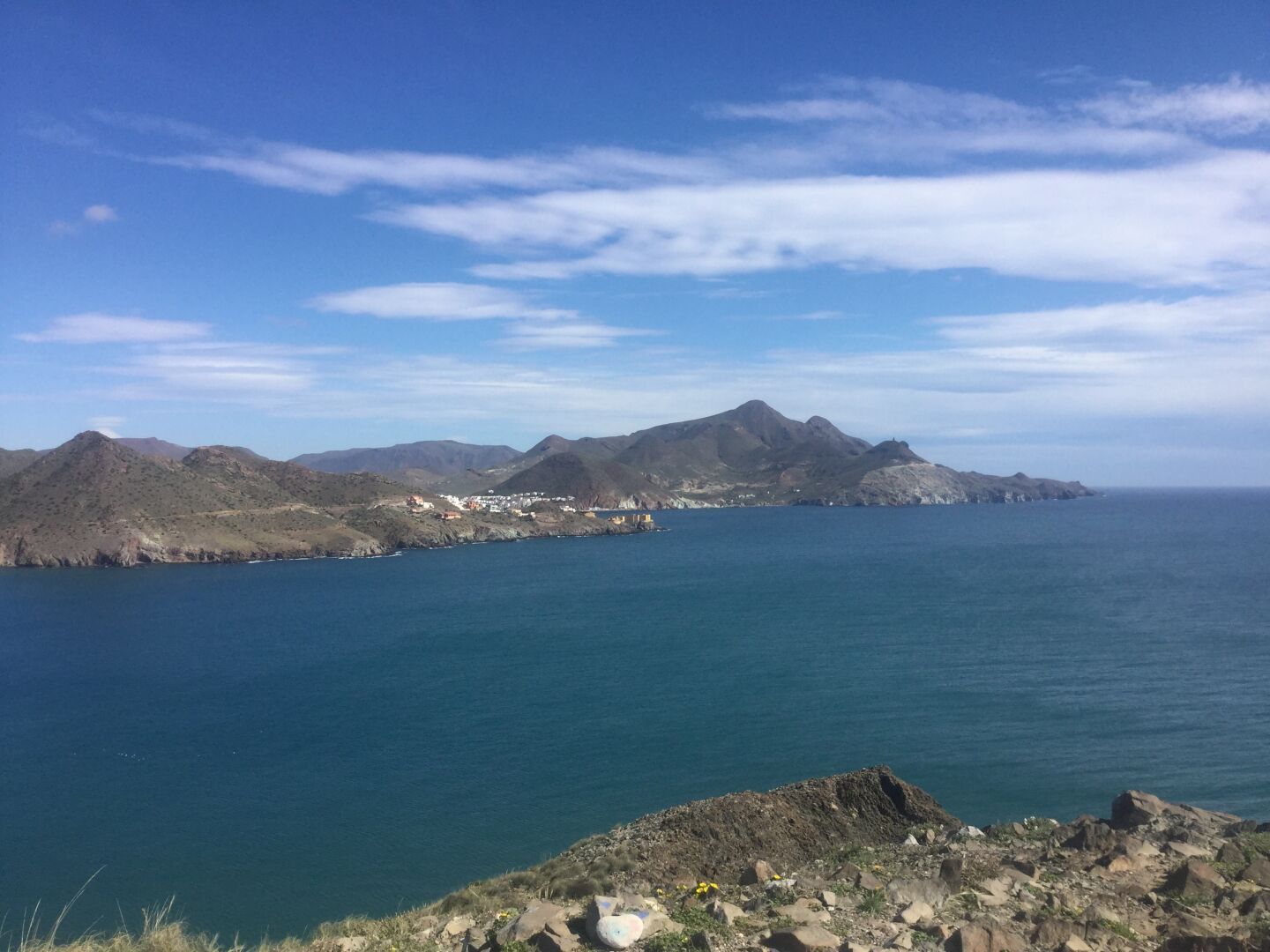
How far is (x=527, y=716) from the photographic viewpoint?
29.4 meters

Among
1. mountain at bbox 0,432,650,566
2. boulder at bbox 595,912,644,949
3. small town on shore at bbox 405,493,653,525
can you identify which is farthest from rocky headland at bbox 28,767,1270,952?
small town on shore at bbox 405,493,653,525

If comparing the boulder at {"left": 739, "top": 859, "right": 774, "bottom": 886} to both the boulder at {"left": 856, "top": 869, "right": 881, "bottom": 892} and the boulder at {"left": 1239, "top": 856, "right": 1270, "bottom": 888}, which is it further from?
the boulder at {"left": 1239, "top": 856, "right": 1270, "bottom": 888}

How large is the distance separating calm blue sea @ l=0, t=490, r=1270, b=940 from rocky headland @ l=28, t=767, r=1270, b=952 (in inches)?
230

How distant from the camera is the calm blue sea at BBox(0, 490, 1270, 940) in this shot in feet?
63.6

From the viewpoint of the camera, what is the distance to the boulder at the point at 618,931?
893 cm

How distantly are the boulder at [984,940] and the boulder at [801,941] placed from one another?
129cm

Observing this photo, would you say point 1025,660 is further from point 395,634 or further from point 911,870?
point 395,634

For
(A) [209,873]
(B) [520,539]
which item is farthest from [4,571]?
(A) [209,873]

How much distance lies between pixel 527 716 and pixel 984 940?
22.2m

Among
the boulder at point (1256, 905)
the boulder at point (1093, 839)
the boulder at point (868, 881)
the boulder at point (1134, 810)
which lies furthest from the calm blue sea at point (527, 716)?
the boulder at point (1256, 905)

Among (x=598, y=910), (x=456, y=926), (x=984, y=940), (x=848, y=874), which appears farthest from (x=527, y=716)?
(x=984, y=940)

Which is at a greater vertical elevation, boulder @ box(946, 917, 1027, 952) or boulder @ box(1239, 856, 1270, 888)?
boulder @ box(946, 917, 1027, 952)

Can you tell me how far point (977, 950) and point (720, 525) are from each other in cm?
13720

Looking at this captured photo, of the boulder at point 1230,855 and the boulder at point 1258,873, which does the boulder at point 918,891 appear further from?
the boulder at point 1230,855
